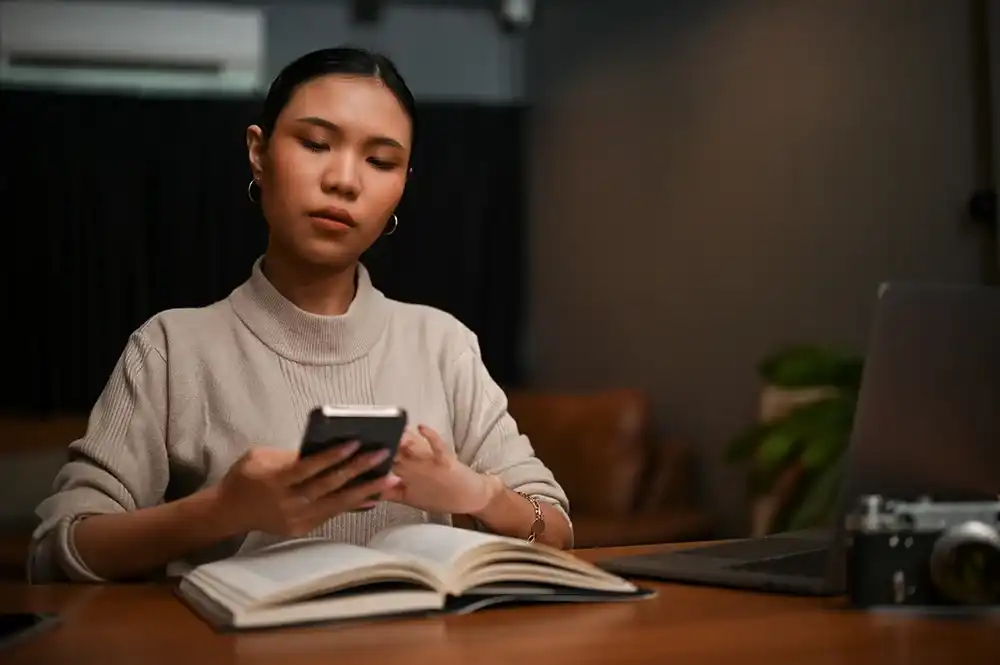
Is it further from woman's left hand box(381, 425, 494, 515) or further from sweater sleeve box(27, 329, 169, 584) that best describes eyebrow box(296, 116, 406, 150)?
woman's left hand box(381, 425, 494, 515)

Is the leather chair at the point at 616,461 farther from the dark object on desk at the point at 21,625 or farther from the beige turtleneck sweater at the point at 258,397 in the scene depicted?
the dark object on desk at the point at 21,625

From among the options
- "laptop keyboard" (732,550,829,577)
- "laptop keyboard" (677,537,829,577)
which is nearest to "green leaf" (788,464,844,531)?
"laptop keyboard" (677,537,829,577)

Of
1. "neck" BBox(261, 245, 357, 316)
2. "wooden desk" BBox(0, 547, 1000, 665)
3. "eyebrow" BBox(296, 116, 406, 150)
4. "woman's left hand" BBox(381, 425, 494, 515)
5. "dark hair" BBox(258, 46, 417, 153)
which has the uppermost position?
"dark hair" BBox(258, 46, 417, 153)

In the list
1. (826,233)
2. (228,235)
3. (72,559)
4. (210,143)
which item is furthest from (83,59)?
(72,559)

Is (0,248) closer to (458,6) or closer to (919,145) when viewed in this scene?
(458,6)

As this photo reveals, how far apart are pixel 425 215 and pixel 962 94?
1905mm

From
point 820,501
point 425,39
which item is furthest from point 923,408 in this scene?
point 425,39

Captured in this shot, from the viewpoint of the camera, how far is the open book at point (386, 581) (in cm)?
78

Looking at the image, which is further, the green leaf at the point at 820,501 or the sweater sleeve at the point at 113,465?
the green leaf at the point at 820,501

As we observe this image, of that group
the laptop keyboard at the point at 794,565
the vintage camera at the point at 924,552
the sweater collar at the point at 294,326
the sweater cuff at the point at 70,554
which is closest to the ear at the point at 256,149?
the sweater collar at the point at 294,326

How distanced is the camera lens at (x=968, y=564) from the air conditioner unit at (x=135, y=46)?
3.50 metres

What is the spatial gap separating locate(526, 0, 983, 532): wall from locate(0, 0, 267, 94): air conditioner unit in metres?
1.00

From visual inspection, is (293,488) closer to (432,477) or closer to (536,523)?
(432,477)

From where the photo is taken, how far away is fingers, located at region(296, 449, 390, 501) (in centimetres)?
86
